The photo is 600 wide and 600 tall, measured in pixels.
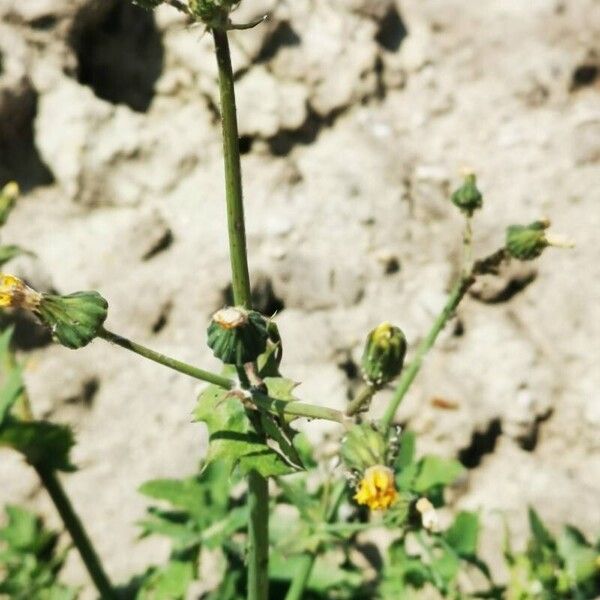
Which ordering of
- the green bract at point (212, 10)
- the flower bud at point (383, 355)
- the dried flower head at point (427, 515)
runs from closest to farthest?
the green bract at point (212, 10), the flower bud at point (383, 355), the dried flower head at point (427, 515)

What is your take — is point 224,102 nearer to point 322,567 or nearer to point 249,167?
point 322,567

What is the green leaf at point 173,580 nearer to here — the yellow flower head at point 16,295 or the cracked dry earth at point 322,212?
the cracked dry earth at point 322,212

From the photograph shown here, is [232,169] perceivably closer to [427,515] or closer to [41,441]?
[427,515]

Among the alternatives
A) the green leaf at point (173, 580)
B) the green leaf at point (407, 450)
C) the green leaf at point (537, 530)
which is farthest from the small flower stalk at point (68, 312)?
the green leaf at point (537, 530)

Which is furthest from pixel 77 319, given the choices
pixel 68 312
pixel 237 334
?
pixel 237 334

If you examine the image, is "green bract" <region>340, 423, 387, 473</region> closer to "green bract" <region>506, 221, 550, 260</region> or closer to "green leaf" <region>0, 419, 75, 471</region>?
"green bract" <region>506, 221, 550, 260</region>
